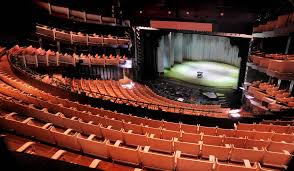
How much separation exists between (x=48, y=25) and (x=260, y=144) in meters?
13.7

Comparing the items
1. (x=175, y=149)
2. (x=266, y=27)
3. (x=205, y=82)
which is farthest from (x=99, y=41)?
(x=175, y=149)

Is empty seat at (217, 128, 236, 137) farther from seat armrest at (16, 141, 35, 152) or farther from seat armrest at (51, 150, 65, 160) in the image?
seat armrest at (16, 141, 35, 152)

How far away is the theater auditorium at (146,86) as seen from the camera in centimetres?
426

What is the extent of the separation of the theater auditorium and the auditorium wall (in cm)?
9

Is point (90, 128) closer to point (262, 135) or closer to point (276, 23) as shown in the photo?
point (262, 135)

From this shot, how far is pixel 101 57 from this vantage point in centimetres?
1593

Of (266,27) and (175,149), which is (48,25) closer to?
(266,27)

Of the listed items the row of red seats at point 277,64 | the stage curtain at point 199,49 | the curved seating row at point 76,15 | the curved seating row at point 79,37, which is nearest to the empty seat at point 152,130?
the row of red seats at point 277,64

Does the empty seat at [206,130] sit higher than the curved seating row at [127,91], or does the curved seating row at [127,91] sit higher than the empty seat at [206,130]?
the empty seat at [206,130]

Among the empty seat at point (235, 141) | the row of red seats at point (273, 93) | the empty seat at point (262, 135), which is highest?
the empty seat at point (235, 141)

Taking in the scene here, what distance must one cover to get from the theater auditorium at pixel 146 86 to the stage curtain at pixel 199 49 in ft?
0.29

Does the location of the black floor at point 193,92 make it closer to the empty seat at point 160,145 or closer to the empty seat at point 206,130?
the empty seat at point 206,130

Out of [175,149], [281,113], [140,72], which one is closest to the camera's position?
[175,149]

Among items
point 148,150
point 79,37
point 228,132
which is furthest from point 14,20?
point 79,37
